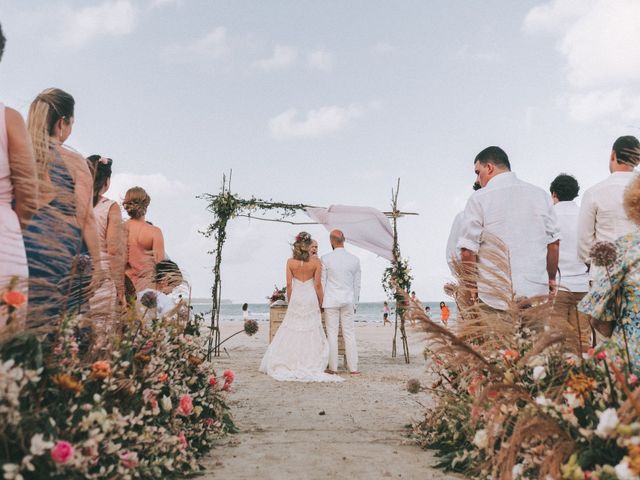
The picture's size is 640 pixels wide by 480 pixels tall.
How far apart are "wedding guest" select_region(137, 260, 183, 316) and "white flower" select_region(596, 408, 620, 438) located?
2.33 meters

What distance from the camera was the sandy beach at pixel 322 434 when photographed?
11.8 feet

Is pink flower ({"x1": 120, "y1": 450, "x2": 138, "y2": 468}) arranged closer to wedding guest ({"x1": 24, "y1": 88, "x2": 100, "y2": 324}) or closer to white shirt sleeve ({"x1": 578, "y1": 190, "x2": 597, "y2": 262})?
wedding guest ({"x1": 24, "y1": 88, "x2": 100, "y2": 324})

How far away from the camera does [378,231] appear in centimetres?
1233

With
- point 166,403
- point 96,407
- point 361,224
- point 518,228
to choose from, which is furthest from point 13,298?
point 361,224

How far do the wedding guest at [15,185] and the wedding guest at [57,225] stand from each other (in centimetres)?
6

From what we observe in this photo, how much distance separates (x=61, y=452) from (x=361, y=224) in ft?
35.1

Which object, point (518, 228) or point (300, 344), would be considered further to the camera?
point (300, 344)

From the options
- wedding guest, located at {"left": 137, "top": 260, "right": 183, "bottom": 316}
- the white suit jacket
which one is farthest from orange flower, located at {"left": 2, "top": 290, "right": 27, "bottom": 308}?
the white suit jacket

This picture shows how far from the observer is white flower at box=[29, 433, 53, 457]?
6.31ft

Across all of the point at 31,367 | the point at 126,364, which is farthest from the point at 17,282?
the point at 126,364

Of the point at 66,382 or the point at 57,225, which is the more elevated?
Answer: the point at 57,225

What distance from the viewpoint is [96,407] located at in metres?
2.41

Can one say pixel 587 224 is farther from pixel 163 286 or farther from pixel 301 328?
pixel 301 328

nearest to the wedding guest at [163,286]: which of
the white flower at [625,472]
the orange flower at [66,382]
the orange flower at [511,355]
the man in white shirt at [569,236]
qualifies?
the orange flower at [66,382]
